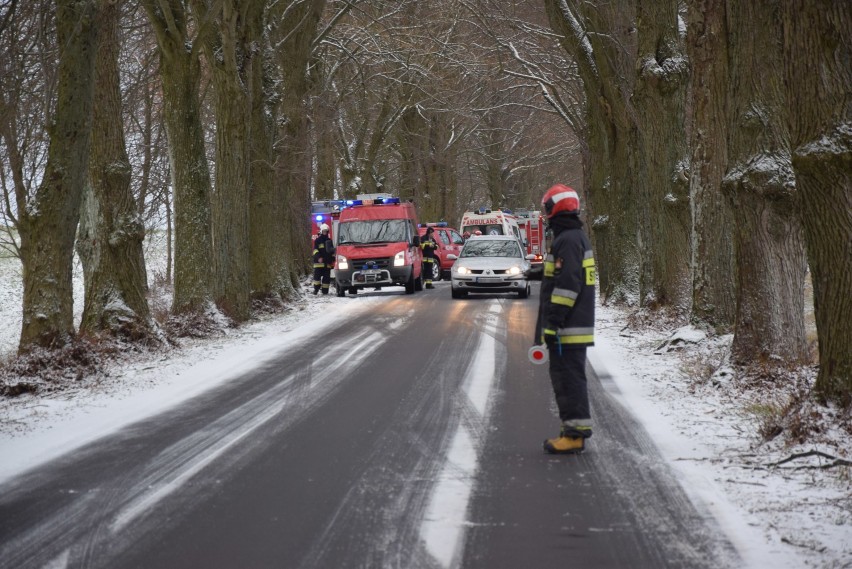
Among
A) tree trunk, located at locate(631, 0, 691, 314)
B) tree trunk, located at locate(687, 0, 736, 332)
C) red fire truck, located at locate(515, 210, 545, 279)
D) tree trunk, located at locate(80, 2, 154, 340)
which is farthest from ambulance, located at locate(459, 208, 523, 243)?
tree trunk, located at locate(687, 0, 736, 332)

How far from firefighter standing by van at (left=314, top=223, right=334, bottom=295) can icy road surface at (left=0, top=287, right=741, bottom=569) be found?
1813 cm

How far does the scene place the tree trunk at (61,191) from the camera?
11.7 meters

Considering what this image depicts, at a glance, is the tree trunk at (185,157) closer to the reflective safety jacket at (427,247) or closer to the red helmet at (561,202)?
the red helmet at (561,202)

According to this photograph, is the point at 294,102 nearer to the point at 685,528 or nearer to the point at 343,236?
the point at 343,236

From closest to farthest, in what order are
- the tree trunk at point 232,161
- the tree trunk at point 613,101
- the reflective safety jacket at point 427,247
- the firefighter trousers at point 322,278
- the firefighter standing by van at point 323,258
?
the tree trunk at point 232,161 < the tree trunk at point 613,101 < the firefighter standing by van at point 323,258 < the firefighter trousers at point 322,278 < the reflective safety jacket at point 427,247

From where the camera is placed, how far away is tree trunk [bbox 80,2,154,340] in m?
14.0

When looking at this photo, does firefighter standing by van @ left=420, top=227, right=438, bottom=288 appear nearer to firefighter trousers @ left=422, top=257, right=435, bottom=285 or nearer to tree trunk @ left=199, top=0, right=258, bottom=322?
firefighter trousers @ left=422, top=257, right=435, bottom=285

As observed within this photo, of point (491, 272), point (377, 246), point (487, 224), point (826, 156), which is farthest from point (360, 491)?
point (487, 224)

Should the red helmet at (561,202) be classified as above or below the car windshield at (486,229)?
below

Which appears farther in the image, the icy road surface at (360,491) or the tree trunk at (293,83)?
the tree trunk at (293,83)

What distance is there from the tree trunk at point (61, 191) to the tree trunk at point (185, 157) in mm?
4644

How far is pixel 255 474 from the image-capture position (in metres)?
6.71

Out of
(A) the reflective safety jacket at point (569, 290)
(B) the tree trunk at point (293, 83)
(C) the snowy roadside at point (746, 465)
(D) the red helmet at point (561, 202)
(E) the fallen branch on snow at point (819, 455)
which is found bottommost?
(C) the snowy roadside at point (746, 465)

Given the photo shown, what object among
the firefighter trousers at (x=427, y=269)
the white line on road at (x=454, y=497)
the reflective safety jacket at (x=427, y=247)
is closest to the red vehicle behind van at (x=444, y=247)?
the reflective safety jacket at (x=427, y=247)
